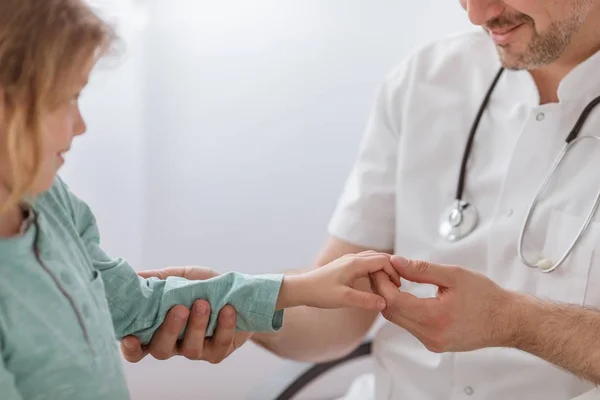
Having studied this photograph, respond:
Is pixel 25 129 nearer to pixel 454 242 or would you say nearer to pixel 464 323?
pixel 464 323

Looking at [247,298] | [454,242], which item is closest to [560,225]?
[454,242]

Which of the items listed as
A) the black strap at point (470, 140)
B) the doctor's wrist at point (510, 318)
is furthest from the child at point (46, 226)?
the black strap at point (470, 140)

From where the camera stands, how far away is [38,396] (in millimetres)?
771

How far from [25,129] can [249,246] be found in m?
1.18

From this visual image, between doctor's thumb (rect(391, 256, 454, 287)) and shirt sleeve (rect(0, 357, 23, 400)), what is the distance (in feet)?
1.73

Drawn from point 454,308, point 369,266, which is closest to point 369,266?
point 369,266

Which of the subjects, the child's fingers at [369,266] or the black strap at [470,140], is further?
the black strap at [470,140]

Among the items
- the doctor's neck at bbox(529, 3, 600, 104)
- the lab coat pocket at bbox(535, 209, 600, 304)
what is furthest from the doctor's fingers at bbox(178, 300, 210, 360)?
the doctor's neck at bbox(529, 3, 600, 104)

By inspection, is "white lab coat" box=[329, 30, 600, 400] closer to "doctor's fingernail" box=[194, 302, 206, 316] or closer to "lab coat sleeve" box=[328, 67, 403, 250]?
"lab coat sleeve" box=[328, 67, 403, 250]

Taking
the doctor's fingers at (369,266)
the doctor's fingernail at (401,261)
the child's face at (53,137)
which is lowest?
the doctor's fingers at (369,266)

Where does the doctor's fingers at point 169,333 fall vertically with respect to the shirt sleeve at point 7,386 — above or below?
below

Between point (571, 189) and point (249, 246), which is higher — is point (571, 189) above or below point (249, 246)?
above

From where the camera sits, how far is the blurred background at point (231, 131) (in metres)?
1.65

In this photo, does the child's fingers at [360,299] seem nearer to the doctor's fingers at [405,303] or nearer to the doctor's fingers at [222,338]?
the doctor's fingers at [405,303]
